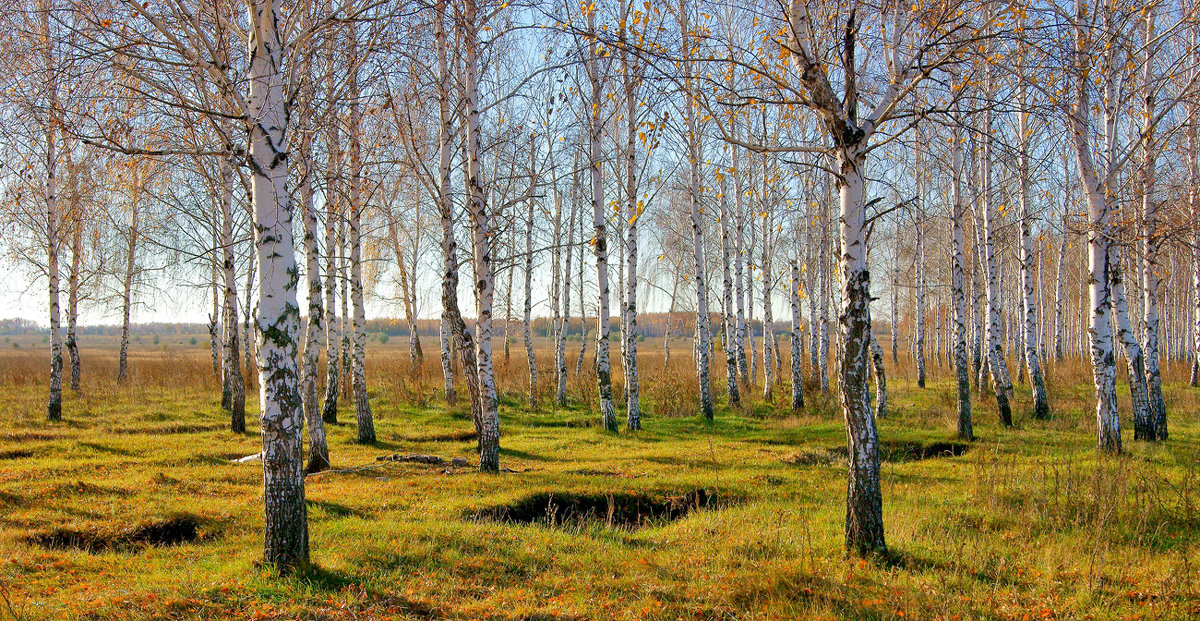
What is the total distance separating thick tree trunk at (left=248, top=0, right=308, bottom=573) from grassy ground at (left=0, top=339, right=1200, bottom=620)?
503 millimetres

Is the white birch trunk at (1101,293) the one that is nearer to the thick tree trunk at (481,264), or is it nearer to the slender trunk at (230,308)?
the thick tree trunk at (481,264)

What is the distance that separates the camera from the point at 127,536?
6.38m

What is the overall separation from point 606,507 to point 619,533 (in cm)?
152

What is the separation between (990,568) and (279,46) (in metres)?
7.49

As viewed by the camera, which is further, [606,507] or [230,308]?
[230,308]

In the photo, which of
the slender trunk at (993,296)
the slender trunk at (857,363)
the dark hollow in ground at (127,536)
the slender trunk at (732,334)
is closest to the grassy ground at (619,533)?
the dark hollow in ground at (127,536)

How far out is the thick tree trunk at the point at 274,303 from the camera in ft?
15.9

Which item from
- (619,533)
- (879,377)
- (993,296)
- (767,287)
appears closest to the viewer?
(619,533)

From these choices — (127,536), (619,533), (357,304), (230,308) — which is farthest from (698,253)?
(127,536)

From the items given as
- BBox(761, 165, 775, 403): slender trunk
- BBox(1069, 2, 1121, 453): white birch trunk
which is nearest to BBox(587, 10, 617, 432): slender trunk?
BBox(761, 165, 775, 403): slender trunk

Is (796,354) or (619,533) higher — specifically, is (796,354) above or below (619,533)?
above

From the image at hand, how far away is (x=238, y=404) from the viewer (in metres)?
12.8

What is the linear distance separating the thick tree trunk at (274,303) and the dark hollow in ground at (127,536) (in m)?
2.15

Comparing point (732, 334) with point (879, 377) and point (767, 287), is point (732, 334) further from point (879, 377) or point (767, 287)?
point (879, 377)
